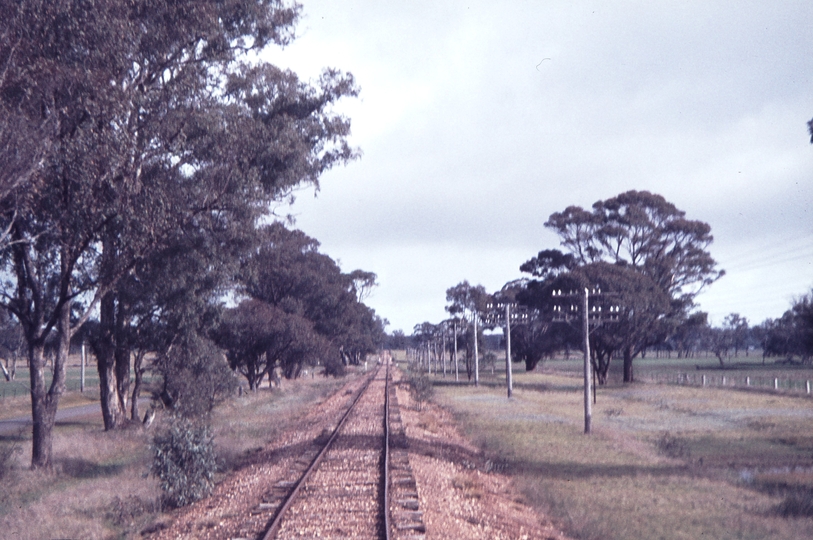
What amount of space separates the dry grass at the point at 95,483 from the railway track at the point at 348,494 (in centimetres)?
223

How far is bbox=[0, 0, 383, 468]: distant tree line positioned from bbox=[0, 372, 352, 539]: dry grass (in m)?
1.36

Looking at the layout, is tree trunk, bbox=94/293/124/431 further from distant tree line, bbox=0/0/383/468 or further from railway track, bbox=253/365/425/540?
railway track, bbox=253/365/425/540

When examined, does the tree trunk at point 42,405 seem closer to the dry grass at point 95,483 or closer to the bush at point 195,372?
the dry grass at point 95,483

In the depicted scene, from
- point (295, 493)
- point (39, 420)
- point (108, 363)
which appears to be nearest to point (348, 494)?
point (295, 493)

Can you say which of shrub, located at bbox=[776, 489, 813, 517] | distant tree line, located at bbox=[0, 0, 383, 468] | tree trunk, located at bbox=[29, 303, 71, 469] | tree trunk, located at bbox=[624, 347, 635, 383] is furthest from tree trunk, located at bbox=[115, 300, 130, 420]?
tree trunk, located at bbox=[624, 347, 635, 383]

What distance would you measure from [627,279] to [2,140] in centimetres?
4587

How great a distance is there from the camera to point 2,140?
41.4ft

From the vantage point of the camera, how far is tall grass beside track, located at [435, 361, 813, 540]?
12.2 metres

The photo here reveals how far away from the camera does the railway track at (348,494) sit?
10625 millimetres

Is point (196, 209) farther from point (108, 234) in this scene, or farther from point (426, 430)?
point (426, 430)

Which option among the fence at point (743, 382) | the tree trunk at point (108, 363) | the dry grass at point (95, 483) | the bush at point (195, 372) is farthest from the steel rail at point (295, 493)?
the fence at point (743, 382)

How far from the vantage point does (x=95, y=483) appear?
16.0 m

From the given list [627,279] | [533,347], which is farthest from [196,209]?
[533,347]

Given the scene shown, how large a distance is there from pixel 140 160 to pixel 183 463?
7.30 metres
